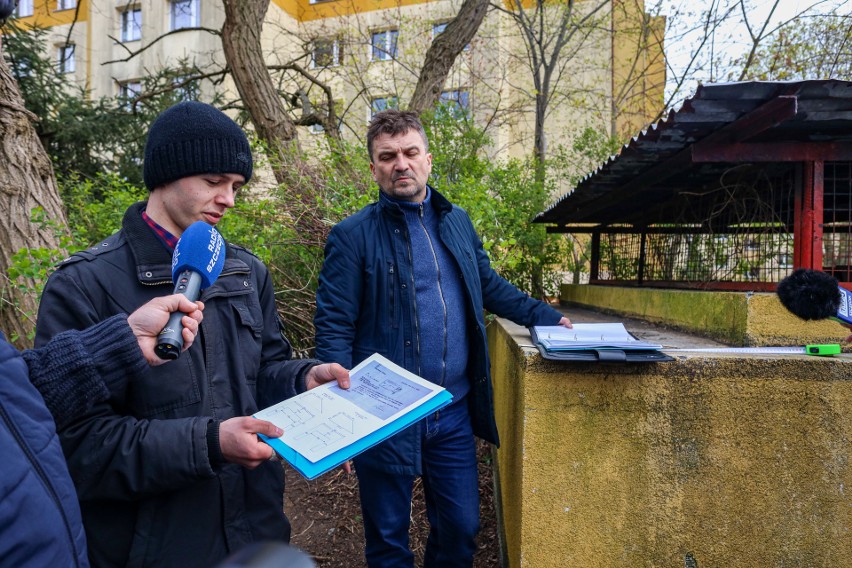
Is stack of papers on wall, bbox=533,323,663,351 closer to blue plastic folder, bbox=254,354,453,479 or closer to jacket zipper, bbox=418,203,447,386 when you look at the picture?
jacket zipper, bbox=418,203,447,386

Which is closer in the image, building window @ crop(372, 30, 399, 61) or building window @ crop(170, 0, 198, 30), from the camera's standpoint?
building window @ crop(372, 30, 399, 61)

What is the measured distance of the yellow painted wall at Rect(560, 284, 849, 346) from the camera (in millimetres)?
3049

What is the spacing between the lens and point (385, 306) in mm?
2820

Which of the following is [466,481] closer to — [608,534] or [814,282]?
[608,534]

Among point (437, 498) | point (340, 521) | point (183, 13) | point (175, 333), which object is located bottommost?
point (340, 521)

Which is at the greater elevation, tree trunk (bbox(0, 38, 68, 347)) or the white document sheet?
tree trunk (bbox(0, 38, 68, 347))

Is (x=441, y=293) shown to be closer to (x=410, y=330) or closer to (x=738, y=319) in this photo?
(x=410, y=330)

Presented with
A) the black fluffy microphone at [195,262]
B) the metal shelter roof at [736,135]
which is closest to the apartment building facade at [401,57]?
the metal shelter roof at [736,135]

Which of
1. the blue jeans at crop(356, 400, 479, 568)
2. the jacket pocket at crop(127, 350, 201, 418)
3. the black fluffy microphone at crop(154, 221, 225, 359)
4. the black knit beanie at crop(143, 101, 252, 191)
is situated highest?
the black knit beanie at crop(143, 101, 252, 191)

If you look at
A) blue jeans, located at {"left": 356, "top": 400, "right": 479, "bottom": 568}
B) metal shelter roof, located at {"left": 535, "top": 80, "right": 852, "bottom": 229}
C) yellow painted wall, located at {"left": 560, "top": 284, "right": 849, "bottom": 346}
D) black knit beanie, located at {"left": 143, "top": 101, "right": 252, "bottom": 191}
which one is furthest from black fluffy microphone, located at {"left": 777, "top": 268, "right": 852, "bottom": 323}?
black knit beanie, located at {"left": 143, "top": 101, "right": 252, "bottom": 191}

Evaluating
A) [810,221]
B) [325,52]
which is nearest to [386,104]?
[325,52]

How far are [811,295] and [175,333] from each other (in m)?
2.99

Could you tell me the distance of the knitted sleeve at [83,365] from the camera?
1.32 m

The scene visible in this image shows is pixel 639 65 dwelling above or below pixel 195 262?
above
